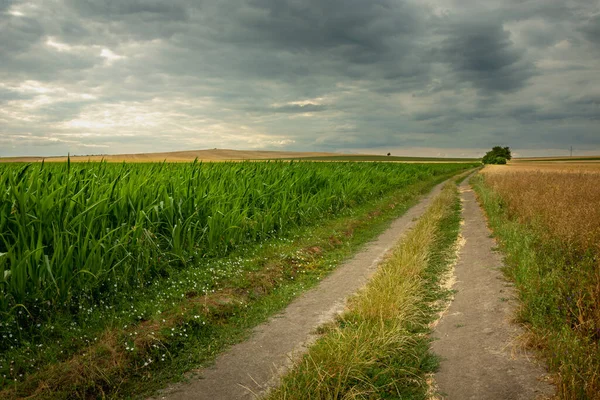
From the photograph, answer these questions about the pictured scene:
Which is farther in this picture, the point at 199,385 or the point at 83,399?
the point at 199,385

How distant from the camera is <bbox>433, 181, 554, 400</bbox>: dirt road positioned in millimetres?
4496

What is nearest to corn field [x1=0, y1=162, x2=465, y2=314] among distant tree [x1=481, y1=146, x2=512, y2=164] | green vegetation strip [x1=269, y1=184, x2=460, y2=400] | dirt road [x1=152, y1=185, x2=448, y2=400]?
dirt road [x1=152, y1=185, x2=448, y2=400]

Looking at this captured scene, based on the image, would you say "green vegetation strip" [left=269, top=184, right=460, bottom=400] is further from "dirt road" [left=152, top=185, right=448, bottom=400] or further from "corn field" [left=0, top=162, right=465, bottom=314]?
"corn field" [left=0, top=162, right=465, bottom=314]

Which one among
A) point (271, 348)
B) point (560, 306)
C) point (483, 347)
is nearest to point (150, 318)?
point (271, 348)

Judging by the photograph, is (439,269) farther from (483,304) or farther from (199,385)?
(199,385)

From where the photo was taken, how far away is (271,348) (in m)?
5.59

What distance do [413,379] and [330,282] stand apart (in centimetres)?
375

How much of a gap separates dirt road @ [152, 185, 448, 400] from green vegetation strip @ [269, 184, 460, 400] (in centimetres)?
32

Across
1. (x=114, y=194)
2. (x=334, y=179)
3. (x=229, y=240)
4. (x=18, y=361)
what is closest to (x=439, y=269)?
(x=229, y=240)

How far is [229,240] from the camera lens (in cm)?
954

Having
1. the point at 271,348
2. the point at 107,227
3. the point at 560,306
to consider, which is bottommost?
the point at 271,348

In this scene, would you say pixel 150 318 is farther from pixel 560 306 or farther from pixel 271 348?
pixel 560 306

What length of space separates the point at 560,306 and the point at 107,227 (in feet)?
23.2

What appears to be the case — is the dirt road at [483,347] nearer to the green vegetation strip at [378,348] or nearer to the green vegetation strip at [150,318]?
the green vegetation strip at [378,348]
